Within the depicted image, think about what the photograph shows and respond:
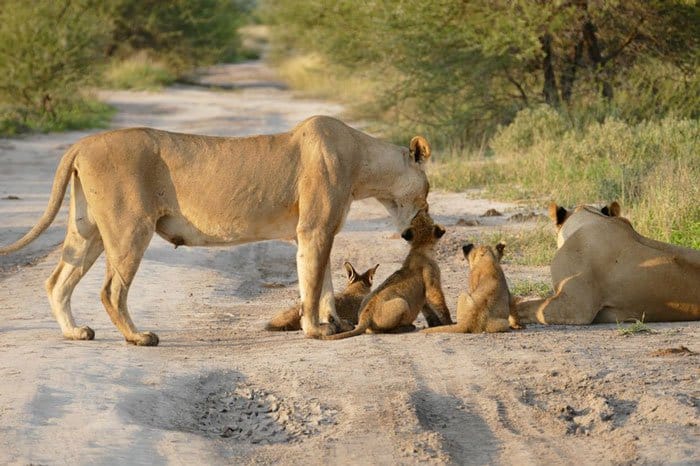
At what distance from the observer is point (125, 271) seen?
299 inches

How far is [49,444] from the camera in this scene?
5340 millimetres

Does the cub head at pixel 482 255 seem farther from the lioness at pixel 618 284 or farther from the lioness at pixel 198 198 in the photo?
the lioness at pixel 198 198

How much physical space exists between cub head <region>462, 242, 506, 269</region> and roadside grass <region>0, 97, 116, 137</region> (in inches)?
644

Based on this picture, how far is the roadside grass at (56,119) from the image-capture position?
23625 mm

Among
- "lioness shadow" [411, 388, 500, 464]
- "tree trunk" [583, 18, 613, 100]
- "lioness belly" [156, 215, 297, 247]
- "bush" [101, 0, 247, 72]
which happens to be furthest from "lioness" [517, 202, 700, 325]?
"bush" [101, 0, 247, 72]

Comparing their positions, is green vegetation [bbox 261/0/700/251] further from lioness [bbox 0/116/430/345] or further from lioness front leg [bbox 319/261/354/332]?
lioness [bbox 0/116/430/345]

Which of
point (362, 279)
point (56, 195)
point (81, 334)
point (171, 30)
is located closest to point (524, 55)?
point (362, 279)

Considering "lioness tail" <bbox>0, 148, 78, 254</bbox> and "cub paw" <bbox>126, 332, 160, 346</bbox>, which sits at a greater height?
"lioness tail" <bbox>0, 148, 78, 254</bbox>

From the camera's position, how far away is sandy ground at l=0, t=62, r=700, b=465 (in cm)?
549

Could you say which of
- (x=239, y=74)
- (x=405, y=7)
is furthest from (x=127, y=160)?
(x=239, y=74)

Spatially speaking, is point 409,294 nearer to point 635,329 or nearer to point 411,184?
point 411,184

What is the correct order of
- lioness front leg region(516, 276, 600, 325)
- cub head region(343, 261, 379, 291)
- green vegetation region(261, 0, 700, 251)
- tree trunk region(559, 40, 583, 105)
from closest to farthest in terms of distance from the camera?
lioness front leg region(516, 276, 600, 325)
cub head region(343, 261, 379, 291)
green vegetation region(261, 0, 700, 251)
tree trunk region(559, 40, 583, 105)

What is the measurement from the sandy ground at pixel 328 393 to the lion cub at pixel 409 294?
188 millimetres

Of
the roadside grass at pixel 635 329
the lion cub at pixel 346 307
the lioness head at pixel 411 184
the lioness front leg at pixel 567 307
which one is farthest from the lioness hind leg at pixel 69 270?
the roadside grass at pixel 635 329
